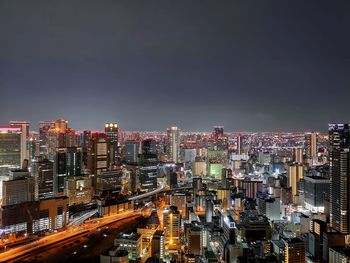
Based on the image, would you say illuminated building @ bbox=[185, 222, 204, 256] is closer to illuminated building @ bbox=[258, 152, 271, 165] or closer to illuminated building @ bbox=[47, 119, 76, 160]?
illuminated building @ bbox=[47, 119, 76, 160]

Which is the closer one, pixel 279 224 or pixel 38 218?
pixel 38 218

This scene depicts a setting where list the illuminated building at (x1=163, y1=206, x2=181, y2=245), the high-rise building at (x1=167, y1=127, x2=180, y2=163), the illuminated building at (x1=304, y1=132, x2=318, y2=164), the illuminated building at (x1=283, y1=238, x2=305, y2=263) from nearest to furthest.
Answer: the illuminated building at (x1=283, y1=238, x2=305, y2=263) → the illuminated building at (x1=163, y1=206, x2=181, y2=245) → the illuminated building at (x1=304, y1=132, x2=318, y2=164) → the high-rise building at (x1=167, y1=127, x2=180, y2=163)

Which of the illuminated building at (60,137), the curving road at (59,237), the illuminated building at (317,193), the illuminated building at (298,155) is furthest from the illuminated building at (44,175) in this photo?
the illuminated building at (298,155)

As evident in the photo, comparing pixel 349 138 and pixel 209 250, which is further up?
pixel 349 138

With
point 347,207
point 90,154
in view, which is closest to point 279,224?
point 347,207

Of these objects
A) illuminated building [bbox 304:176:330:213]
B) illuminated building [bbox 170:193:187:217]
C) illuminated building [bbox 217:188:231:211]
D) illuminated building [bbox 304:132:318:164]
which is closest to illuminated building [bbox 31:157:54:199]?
illuminated building [bbox 170:193:187:217]

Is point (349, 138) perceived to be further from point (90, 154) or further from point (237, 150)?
point (237, 150)

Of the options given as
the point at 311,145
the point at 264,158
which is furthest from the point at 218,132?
the point at 311,145
